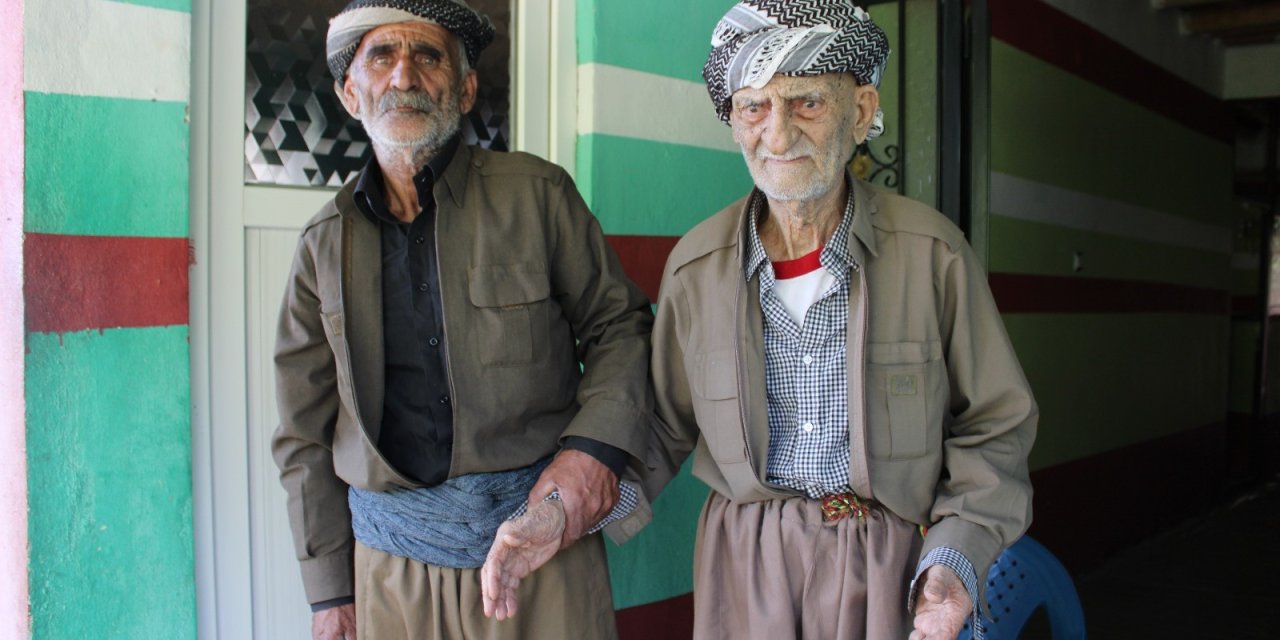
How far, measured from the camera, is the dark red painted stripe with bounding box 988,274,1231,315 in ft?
15.0

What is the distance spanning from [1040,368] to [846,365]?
10.8 ft

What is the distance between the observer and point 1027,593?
2.48m

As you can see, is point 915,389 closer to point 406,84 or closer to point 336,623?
point 406,84

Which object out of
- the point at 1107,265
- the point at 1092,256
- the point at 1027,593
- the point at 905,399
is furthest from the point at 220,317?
the point at 1107,265

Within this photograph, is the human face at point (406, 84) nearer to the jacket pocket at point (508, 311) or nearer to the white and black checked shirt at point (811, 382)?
the jacket pocket at point (508, 311)

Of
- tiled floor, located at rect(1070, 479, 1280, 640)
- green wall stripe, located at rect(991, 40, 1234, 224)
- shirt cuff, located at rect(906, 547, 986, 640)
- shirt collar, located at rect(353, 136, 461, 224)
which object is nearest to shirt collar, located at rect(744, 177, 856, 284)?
shirt cuff, located at rect(906, 547, 986, 640)

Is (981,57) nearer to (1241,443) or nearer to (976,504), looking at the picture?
(976,504)

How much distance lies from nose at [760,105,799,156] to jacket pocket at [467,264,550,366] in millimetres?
511

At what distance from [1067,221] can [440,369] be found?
390cm

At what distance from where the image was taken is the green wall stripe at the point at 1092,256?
179 inches

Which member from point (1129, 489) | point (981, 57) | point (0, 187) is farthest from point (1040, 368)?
point (0, 187)

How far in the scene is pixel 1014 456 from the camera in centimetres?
180

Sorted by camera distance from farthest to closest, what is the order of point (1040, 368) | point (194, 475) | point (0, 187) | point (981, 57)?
point (1040, 368) < point (981, 57) < point (194, 475) < point (0, 187)

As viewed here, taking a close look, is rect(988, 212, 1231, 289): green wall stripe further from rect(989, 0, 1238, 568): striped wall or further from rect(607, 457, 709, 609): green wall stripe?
rect(607, 457, 709, 609): green wall stripe
